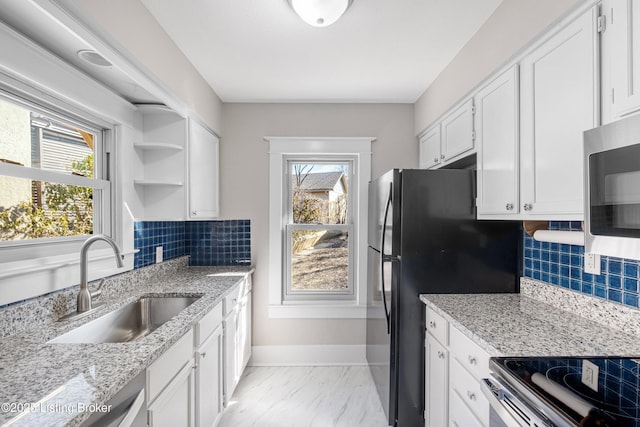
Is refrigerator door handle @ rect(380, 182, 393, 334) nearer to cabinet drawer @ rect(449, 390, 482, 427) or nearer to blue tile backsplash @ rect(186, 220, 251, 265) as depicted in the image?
cabinet drawer @ rect(449, 390, 482, 427)

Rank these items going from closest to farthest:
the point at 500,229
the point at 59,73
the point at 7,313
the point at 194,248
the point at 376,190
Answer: the point at 7,313, the point at 59,73, the point at 500,229, the point at 376,190, the point at 194,248

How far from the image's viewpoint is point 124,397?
1009mm

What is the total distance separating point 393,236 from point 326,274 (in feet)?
4.15

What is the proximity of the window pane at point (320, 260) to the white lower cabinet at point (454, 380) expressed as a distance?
1.29 meters

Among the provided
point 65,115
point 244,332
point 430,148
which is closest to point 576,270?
point 430,148

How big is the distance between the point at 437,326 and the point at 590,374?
849mm

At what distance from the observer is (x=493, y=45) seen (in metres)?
1.72

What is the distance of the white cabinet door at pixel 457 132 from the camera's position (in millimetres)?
2033

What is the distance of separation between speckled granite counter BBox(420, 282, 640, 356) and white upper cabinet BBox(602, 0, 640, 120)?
817 millimetres

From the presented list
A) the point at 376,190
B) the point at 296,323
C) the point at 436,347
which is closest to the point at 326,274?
the point at 296,323

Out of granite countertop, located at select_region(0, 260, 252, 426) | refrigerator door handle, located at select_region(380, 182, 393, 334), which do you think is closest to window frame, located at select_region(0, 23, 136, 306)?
granite countertop, located at select_region(0, 260, 252, 426)

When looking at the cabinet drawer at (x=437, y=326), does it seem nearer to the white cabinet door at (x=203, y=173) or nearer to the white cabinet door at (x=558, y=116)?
the white cabinet door at (x=558, y=116)

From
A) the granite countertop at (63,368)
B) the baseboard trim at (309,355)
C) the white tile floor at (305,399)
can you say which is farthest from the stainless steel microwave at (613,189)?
the baseboard trim at (309,355)

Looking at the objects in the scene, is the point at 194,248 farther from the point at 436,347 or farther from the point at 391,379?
the point at 436,347
